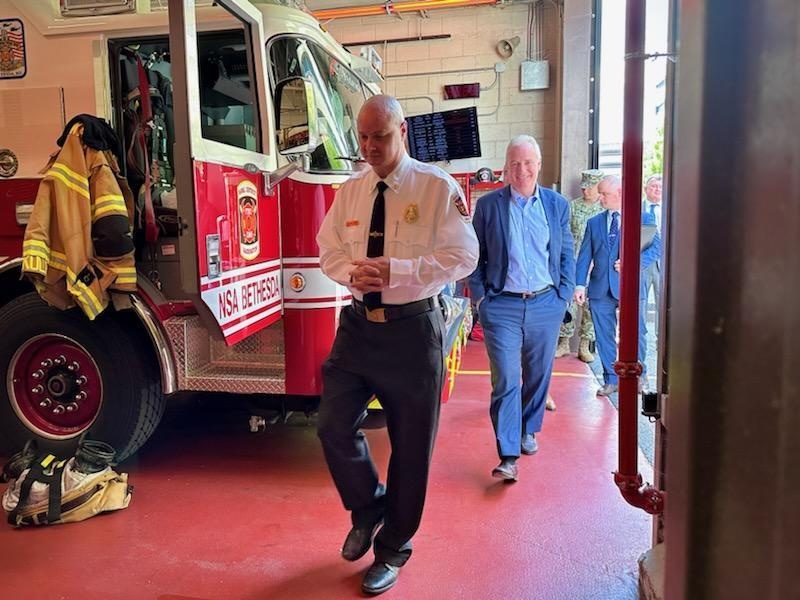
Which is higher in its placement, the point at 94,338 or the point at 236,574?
the point at 94,338

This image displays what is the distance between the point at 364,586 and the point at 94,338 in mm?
1975

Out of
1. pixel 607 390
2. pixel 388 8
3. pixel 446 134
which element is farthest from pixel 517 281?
pixel 388 8

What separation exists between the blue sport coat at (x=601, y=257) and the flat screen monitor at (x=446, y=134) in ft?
10.00

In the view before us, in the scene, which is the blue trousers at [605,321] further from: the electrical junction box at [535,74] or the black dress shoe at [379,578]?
the electrical junction box at [535,74]

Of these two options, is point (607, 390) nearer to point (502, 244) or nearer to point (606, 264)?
point (606, 264)

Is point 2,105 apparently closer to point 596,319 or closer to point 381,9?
point 596,319

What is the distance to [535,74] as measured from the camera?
7.73 m

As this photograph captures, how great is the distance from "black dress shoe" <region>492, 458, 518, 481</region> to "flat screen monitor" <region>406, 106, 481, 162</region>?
517 centimetres

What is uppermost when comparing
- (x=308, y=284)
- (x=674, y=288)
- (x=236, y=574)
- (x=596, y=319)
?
(x=674, y=288)

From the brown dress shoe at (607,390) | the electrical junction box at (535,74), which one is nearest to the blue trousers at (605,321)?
the brown dress shoe at (607,390)

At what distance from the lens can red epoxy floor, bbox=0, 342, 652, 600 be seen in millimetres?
2474

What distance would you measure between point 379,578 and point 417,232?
131cm

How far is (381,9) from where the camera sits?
784 centimetres

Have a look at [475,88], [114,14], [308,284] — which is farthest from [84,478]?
[475,88]
